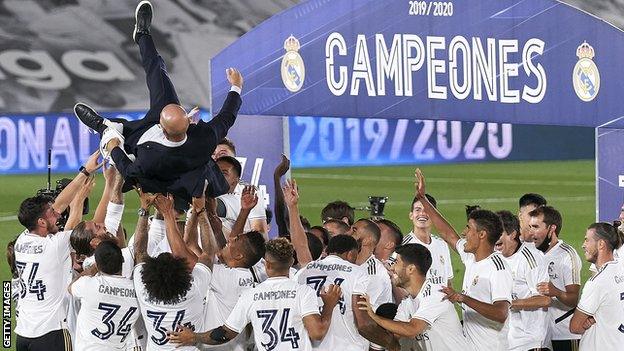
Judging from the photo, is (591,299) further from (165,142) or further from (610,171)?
(610,171)

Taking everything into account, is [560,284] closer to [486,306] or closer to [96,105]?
[486,306]

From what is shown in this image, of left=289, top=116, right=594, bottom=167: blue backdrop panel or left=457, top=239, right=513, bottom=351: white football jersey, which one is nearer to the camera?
left=457, top=239, right=513, bottom=351: white football jersey

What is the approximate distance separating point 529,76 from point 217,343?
5385 millimetres

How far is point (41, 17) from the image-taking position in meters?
33.8

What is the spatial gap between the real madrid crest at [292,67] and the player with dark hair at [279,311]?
156 inches

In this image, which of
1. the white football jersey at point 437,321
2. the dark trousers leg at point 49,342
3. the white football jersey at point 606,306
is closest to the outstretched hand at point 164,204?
the white football jersey at point 437,321

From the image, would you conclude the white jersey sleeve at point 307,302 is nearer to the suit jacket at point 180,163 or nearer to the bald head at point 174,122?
the suit jacket at point 180,163

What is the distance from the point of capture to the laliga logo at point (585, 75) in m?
13.0

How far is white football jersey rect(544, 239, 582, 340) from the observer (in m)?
10.7

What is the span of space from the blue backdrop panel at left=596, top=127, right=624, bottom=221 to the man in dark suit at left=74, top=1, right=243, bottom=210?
4.71 m

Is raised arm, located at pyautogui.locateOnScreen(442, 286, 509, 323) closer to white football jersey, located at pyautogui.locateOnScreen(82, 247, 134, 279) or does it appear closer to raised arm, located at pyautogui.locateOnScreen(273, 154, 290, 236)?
white football jersey, located at pyautogui.locateOnScreen(82, 247, 134, 279)

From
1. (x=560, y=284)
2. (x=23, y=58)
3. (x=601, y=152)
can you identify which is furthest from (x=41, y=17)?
(x=560, y=284)

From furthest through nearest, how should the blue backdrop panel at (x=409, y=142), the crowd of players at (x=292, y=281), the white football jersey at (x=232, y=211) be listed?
the blue backdrop panel at (x=409, y=142) → the white football jersey at (x=232, y=211) → the crowd of players at (x=292, y=281)

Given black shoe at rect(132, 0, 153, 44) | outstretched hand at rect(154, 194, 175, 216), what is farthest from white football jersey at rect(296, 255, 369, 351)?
black shoe at rect(132, 0, 153, 44)
